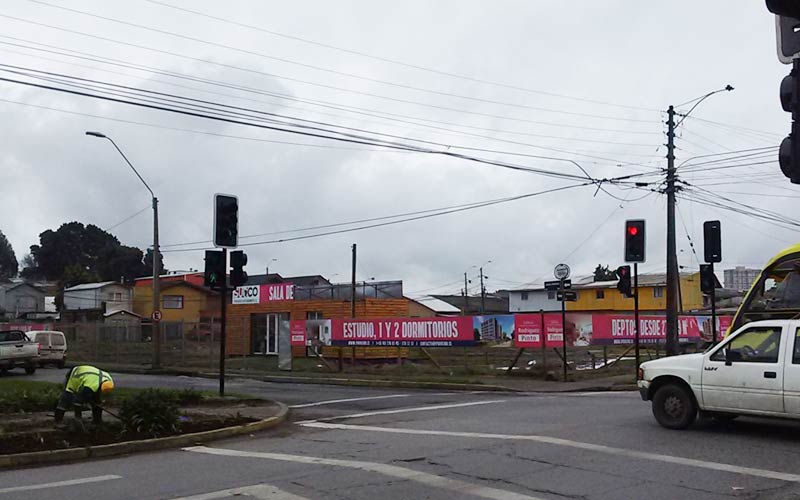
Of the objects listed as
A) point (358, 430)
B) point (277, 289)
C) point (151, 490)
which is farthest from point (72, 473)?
point (277, 289)

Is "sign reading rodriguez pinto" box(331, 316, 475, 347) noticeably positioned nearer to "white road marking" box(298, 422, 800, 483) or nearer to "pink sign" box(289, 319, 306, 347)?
"pink sign" box(289, 319, 306, 347)

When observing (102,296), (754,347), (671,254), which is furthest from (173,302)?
(754,347)

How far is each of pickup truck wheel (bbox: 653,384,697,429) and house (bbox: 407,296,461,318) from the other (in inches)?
1568

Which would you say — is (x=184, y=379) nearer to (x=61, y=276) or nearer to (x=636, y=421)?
(x=636, y=421)

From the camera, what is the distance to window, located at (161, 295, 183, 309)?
60.8 m

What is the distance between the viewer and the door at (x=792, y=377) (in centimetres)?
1041

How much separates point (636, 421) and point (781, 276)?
3.47 m

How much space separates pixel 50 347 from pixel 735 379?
98.5ft

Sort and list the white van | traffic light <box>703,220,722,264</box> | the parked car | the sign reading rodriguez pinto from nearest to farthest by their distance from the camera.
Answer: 1. traffic light <box>703,220,722,264</box>
2. the sign reading rodriguez pinto
3. the parked car
4. the white van

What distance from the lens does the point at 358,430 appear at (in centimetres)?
1334

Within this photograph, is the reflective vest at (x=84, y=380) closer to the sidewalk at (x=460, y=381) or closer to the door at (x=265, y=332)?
the sidewalk at (x=460, y=381)

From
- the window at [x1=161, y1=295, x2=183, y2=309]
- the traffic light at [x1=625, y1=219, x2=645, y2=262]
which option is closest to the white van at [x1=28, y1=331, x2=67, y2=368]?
the traffic light at [x1=625, y1=219, x2=645, y2=262]

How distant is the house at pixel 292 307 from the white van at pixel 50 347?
7921 mm

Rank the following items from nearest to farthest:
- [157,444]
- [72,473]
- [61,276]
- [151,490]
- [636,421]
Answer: [151,490] < [72,473] < [157,444] < [636,421] < [61,276]
